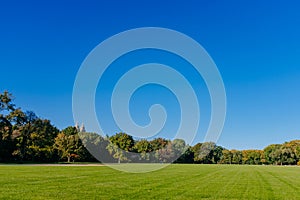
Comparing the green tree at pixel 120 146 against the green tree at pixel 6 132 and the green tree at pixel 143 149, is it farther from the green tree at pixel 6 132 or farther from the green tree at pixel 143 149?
the green tree at pixel 6 132

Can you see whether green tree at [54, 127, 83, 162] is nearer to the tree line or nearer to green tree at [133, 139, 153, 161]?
the tree line

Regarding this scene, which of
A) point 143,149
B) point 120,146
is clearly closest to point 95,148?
point 120,146

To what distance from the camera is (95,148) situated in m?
96.2

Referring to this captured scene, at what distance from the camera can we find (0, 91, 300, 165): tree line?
6950 centimetres

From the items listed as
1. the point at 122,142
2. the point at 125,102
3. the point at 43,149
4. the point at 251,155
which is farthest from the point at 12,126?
the point at 251,155

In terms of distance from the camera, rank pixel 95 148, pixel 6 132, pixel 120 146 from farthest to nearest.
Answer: pixel 120 146 → pixel 95 148 → pixel 6 132

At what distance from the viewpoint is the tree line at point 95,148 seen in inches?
2736

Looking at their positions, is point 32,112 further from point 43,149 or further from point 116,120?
point 116,120

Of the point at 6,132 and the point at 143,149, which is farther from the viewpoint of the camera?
the point at 143,149

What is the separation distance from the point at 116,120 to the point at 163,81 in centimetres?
425

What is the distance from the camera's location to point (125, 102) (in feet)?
74.9

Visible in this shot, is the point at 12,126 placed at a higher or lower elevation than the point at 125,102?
higher

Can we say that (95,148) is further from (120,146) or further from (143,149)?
(143,149)

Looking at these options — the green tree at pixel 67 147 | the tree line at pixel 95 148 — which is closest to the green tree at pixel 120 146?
the tree line at pixel 95 148
